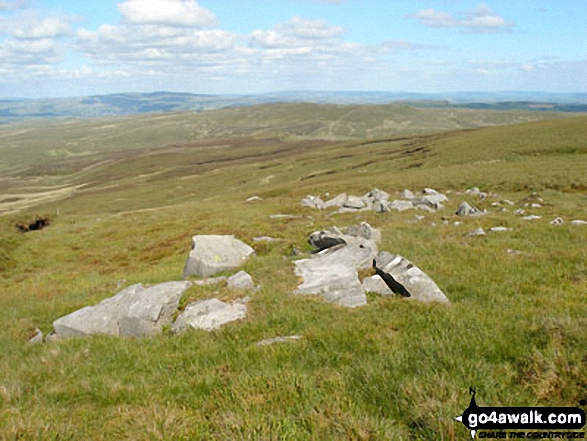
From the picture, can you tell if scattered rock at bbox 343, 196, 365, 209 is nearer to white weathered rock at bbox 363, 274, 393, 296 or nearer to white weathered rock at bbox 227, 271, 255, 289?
white weathered rock at bbox 227, 271, 255, 289

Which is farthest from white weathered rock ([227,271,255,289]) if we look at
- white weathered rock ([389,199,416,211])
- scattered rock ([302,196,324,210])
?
scattered rock ([302,196,324,210])

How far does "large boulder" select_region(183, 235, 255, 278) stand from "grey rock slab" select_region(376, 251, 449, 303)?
702 cm

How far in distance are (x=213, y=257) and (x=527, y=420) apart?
45.2 ft

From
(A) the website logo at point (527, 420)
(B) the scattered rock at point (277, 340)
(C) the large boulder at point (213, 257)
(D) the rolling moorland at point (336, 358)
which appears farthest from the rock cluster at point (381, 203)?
(A) the website logo at point (527, 420)

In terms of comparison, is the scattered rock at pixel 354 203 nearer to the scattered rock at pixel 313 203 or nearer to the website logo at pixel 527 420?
the scattered rock at pixel 313 203

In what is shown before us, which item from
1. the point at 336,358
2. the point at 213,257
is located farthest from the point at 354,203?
the point at 336,358

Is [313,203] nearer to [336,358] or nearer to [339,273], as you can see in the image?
[339,273]

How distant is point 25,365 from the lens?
9.11 metres

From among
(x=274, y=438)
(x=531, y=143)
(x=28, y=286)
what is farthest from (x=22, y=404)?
(x=531, y=143)

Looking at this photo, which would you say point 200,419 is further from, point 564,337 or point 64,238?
point 64,238

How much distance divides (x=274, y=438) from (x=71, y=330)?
996cm

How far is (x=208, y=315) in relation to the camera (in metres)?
10.8

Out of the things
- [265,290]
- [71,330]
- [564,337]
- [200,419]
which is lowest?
[71,330]

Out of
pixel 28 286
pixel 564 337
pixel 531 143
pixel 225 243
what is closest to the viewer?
pixel 564 337
